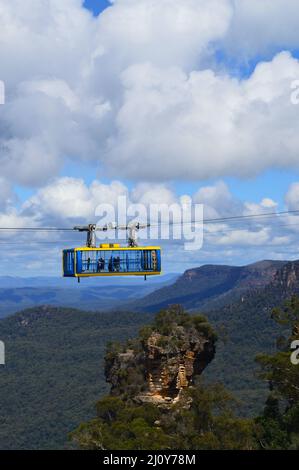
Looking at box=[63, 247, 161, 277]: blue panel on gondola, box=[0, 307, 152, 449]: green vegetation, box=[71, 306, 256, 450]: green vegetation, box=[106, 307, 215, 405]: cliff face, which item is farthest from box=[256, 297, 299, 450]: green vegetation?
box=[0, 307, 152, 449]: green vegetation

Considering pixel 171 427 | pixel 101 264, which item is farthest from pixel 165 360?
pixel 101 264

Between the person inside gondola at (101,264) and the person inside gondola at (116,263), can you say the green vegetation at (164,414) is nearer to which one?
the person inside gondola at (116,263)

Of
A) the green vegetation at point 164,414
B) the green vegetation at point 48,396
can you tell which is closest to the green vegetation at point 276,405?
the green vegetation at point 164,414

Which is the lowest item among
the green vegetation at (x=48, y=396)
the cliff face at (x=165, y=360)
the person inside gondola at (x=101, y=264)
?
the green vegetation at (x=48, y=396)

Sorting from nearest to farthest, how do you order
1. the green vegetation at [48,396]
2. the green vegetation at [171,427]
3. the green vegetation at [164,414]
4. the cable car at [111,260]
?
the cable car at [111,260], the green vegetation at [171,427], the green vegetation at [164,414], the green vegetation at [48,396]

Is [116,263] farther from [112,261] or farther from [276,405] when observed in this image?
[276,405]
